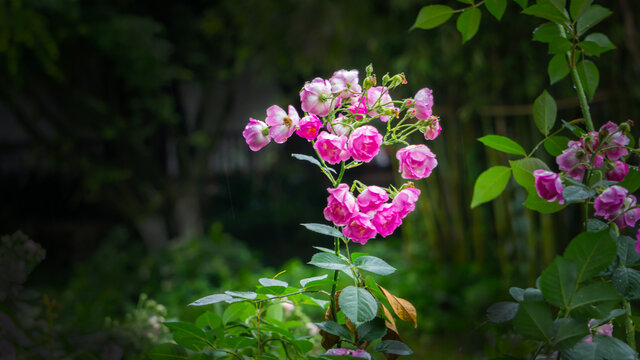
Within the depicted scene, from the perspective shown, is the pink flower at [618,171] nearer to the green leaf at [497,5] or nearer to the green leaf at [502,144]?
the green leaf at [502,144]

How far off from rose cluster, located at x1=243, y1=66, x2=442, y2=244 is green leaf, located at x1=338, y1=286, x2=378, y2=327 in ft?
0.18

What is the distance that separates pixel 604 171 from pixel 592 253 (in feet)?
0.51

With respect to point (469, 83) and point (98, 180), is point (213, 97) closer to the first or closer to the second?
point (98, 180)

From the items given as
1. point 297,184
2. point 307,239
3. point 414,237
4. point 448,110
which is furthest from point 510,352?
point 297,184


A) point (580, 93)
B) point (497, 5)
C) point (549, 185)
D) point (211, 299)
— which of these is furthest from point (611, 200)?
point (211, 299)

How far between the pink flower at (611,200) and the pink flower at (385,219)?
0.19 metres

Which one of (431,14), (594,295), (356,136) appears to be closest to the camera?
(594,295)

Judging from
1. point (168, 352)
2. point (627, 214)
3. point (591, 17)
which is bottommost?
point (168, 352)

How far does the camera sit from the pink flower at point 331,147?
498 millimetres

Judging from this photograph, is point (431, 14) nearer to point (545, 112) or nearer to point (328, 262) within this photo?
point (545, 112)

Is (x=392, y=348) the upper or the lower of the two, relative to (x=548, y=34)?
lower

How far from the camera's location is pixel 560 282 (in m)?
0.40

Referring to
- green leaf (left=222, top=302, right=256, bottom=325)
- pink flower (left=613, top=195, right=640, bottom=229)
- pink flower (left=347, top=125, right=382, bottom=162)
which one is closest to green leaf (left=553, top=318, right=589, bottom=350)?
pink flower (left=613, top=195, right=640, bottom=229)

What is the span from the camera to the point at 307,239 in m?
4.69
